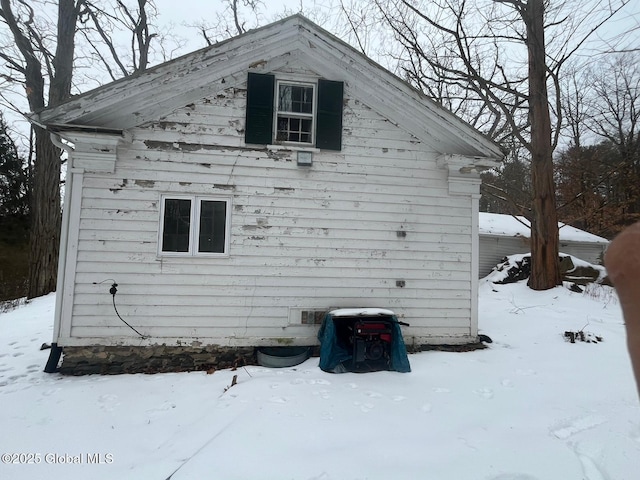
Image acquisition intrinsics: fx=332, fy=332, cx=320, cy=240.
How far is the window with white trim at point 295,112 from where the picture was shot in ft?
18.4

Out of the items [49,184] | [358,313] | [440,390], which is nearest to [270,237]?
[358,313]

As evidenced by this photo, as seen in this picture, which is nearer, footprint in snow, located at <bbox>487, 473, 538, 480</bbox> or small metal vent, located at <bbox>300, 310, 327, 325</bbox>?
footprint in snow, located at <bbox>487, 473, 538, 480</bbox>

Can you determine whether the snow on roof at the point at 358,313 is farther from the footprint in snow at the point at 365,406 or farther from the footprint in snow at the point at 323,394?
the footprint in snow at the point at 365,406

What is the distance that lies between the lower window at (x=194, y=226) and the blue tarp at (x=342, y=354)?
207 cm

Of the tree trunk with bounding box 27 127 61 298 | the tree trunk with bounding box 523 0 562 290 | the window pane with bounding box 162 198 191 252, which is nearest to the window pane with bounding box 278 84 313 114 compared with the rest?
the window pane with bounding box 162 198 191 252

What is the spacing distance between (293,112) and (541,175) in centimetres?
844

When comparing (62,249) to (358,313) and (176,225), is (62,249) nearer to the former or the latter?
(176,225)

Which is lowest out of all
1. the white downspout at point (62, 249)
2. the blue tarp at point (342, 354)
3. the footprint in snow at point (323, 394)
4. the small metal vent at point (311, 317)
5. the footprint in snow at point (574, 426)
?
the footprint in snow at point (323, 394)

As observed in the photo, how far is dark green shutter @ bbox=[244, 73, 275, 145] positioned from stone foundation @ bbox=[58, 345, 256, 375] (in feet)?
11.1

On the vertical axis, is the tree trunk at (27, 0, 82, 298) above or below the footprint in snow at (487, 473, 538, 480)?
above

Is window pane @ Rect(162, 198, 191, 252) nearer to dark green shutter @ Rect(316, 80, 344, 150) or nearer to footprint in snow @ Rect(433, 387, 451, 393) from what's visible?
dark green shutter @ Rect(316, 80, 344, 150)

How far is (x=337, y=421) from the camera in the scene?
11.7 feet

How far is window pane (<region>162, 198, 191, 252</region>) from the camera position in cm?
514

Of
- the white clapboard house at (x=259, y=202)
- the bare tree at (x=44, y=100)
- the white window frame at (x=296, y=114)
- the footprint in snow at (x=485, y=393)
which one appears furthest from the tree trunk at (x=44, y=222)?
the footprint in snow at (x=485, y=393)
